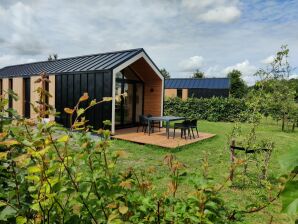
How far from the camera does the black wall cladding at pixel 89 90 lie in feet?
34.1

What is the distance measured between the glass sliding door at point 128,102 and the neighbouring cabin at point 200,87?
1457 centimetres

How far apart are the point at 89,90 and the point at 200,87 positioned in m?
20.3

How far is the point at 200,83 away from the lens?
97.5ft

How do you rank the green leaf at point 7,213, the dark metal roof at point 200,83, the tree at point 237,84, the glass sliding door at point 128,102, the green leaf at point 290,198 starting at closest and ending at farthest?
the green leaf at point 290,198, the green leaf at point 7,213, the glass sliding door at point 128,102, the dark metal roof at point 200,83, the tree at point 237,84

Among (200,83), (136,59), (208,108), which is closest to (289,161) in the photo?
(136,59)

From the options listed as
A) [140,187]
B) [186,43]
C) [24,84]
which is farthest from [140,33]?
[140,187]

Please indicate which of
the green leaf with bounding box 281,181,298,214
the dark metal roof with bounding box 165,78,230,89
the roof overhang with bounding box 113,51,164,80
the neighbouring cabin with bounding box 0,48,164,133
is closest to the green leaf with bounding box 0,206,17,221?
the green leaf with bounding box 281,181,298,214

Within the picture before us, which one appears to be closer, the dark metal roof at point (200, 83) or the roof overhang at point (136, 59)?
the roof overhang at point (136, 59)

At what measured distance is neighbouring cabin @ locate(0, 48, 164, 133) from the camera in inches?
415

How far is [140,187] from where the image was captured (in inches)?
64.4

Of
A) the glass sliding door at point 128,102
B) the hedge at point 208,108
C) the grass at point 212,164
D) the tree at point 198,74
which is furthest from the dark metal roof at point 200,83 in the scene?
the tree at point 198,74

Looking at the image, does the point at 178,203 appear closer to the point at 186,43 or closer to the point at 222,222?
the point at 222,222

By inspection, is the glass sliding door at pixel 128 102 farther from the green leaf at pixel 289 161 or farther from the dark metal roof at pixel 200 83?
the dark metal roof at pixel 200 83

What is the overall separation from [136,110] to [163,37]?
6562mm
